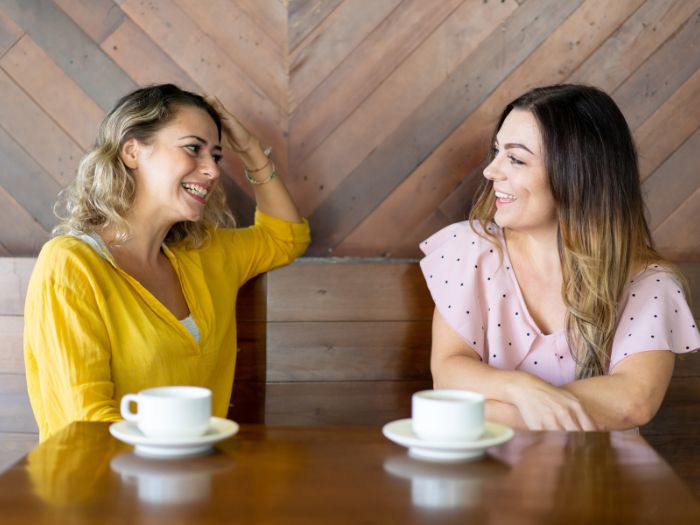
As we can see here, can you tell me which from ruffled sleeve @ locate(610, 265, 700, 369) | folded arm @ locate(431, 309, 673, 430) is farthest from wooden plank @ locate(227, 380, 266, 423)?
ruffled sleeve @ locate(610, 265, 700, 369)

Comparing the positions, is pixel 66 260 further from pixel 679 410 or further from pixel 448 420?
pixel 679 410

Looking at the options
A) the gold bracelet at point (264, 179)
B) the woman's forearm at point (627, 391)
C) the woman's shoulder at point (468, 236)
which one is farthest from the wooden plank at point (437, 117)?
the woman's forearm at point (627, 391)

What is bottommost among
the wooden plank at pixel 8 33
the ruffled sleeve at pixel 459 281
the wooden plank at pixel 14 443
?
the wooden plank at pixel 14 443

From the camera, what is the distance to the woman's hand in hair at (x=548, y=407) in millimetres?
1562

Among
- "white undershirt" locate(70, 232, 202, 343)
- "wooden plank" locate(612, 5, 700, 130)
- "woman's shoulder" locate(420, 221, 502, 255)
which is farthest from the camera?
"wooden plank" locate(612, 5, 700, 130)

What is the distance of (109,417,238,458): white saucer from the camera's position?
105cm

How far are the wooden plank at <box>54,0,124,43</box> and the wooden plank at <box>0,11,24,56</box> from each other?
0.13m

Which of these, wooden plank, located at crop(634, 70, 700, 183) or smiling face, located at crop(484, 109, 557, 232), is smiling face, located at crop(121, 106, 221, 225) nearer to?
smiling face, located at crop(484, 109, 557, 232)

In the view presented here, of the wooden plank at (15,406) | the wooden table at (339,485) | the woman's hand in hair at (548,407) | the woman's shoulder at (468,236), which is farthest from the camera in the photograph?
the wooden plank at (15,406)

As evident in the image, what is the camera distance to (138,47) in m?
2.32

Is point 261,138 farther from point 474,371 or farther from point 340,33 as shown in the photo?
point 474,371

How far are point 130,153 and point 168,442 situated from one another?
1061mm

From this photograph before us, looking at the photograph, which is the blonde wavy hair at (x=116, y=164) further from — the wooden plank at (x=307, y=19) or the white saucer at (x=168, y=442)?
the white saucer at (x=168, y=442)

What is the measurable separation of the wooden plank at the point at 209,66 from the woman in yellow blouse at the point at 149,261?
7.5 inches
